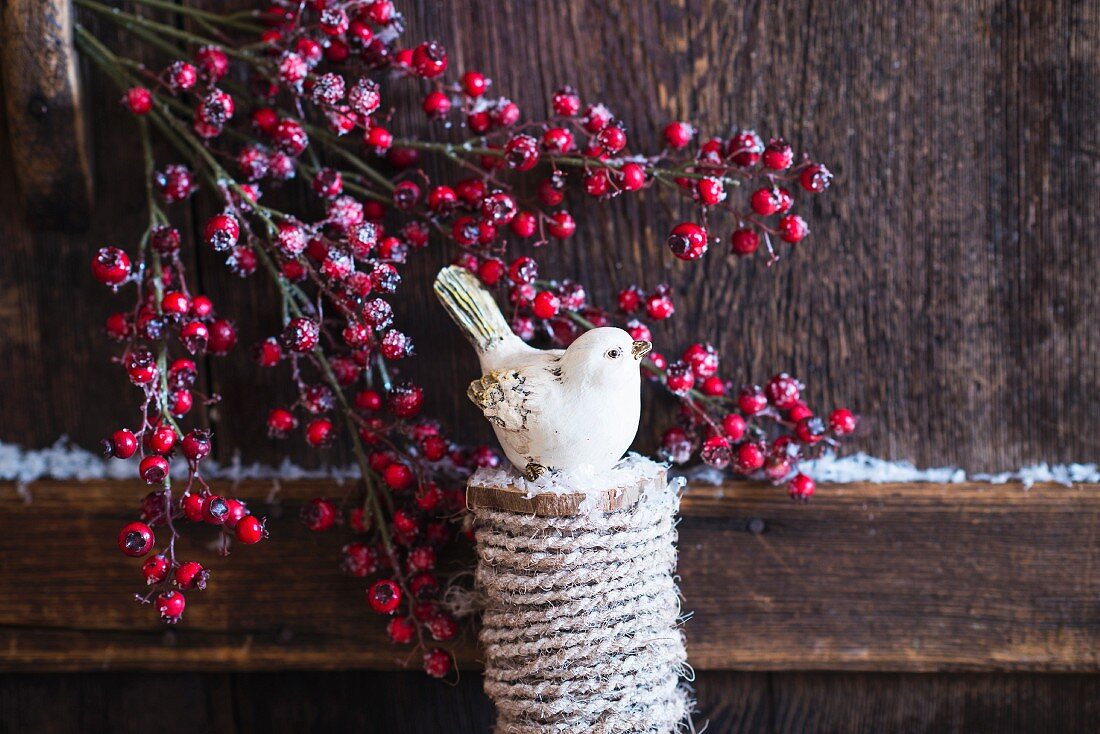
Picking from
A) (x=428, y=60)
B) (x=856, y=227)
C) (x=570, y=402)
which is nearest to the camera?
(x=570, y=402)

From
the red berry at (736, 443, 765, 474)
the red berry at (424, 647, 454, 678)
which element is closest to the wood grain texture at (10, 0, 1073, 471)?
the red berry at (736, 443, 765, 474)

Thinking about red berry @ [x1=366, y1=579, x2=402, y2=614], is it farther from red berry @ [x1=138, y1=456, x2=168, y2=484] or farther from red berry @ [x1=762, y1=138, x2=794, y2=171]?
red berry @ [x1=762, y1=138, x2=794, y2=171]

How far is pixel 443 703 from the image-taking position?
0.87 m

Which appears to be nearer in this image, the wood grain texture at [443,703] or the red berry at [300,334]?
the red berry at [300,334]

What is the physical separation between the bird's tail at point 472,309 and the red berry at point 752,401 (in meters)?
0.23

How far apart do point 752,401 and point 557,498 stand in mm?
239

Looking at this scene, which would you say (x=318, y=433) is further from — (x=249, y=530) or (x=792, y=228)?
(x=792, y=228)

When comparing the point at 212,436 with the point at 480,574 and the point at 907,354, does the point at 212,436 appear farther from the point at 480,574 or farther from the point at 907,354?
the point at 907,354

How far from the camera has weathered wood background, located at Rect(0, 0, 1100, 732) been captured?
31.8 inches

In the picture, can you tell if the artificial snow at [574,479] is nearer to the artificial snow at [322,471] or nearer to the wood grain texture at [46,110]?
the artificial snow at [322,471]

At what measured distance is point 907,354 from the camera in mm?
832

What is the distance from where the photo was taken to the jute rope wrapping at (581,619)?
0.64 meters

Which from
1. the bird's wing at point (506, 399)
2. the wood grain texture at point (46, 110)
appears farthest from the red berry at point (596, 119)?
the wood grain texture at point (46, 110)

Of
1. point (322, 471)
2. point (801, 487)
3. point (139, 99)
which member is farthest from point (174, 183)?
point (801, 487)
